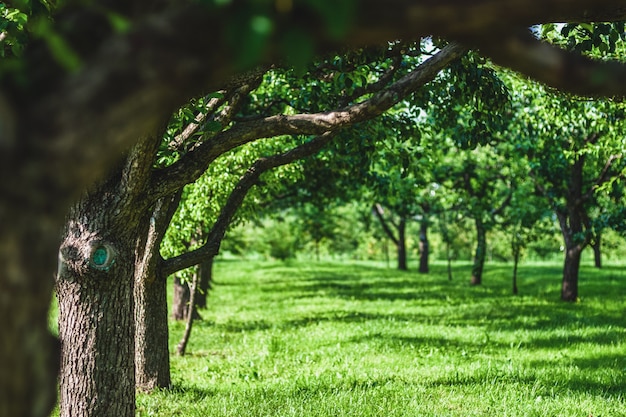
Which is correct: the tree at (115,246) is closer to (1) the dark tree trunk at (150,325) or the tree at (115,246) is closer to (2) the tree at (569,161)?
(1) the dark tree trunk at (150,325)

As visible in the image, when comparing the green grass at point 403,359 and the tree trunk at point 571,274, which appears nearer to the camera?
the green grass at point 403,359

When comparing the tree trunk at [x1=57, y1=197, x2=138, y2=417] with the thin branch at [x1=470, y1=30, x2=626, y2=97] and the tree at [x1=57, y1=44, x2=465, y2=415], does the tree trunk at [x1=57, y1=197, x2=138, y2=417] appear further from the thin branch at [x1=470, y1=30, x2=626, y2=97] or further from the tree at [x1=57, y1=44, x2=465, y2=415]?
the thin branch at [x1=470, y1=30, x2=626, y2=97]

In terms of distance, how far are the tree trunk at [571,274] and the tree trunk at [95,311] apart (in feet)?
54.4

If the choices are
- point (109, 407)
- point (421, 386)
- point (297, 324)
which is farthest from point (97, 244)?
point (297, 324)

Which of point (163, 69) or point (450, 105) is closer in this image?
point (163, 69)

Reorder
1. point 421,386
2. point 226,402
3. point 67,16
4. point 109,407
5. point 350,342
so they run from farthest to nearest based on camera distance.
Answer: point 350,342 → point 421,386 → point 226,402 → point 109,407 → point 67,16

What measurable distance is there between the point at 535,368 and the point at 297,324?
259 inches

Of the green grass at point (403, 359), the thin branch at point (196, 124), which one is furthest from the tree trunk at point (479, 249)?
the thin branch at point (196, 124)

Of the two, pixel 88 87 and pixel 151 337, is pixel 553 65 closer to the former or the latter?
pixel 88 87

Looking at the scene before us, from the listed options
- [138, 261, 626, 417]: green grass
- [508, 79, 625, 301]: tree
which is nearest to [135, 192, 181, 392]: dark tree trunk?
[138, 261, 626, 417]: green grass

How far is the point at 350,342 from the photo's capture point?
11.7 metres

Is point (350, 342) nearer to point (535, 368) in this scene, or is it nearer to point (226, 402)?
point (535, 368)

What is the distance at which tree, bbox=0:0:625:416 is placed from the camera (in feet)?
5.03

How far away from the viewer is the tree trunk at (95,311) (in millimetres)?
4832
